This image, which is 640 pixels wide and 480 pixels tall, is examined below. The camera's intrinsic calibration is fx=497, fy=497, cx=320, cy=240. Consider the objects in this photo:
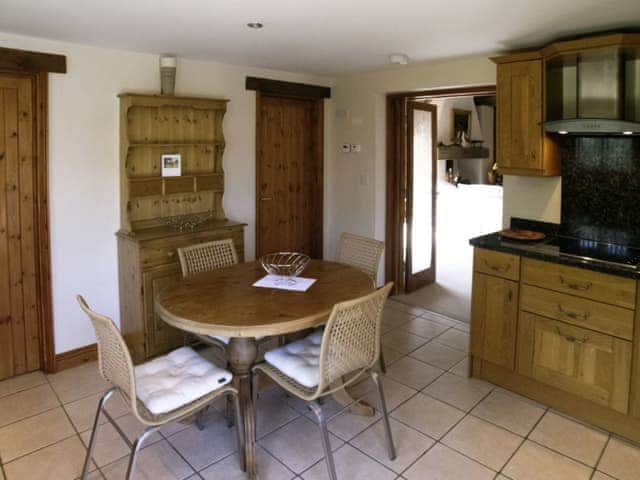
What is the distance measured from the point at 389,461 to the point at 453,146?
17.8 feet

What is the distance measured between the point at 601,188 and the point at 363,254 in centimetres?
158

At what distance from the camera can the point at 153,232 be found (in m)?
3.54

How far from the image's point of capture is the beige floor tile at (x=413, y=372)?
3213 millimetres

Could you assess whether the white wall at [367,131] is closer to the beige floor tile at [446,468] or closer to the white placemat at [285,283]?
the white placemat at [285,283]

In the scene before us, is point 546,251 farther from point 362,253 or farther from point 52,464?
point 52,464

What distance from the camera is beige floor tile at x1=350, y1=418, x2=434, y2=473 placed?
94.8 inches

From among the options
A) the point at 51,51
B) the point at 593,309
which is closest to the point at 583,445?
the point at 593,309

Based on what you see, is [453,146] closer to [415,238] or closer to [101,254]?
[415,238]

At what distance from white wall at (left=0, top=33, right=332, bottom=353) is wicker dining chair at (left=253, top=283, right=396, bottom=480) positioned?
1.70 meters

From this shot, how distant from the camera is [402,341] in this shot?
12.7 feet

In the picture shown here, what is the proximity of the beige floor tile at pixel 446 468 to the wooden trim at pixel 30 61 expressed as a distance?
3149 millimetres

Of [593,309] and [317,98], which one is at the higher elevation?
[317,98]

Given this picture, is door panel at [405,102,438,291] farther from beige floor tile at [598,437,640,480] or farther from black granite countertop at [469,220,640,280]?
beige floor tile at [598,437,640,480]

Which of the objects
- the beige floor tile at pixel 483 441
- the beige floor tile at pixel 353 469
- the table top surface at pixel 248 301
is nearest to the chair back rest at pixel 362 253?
the table top surface at pixel 248 301
